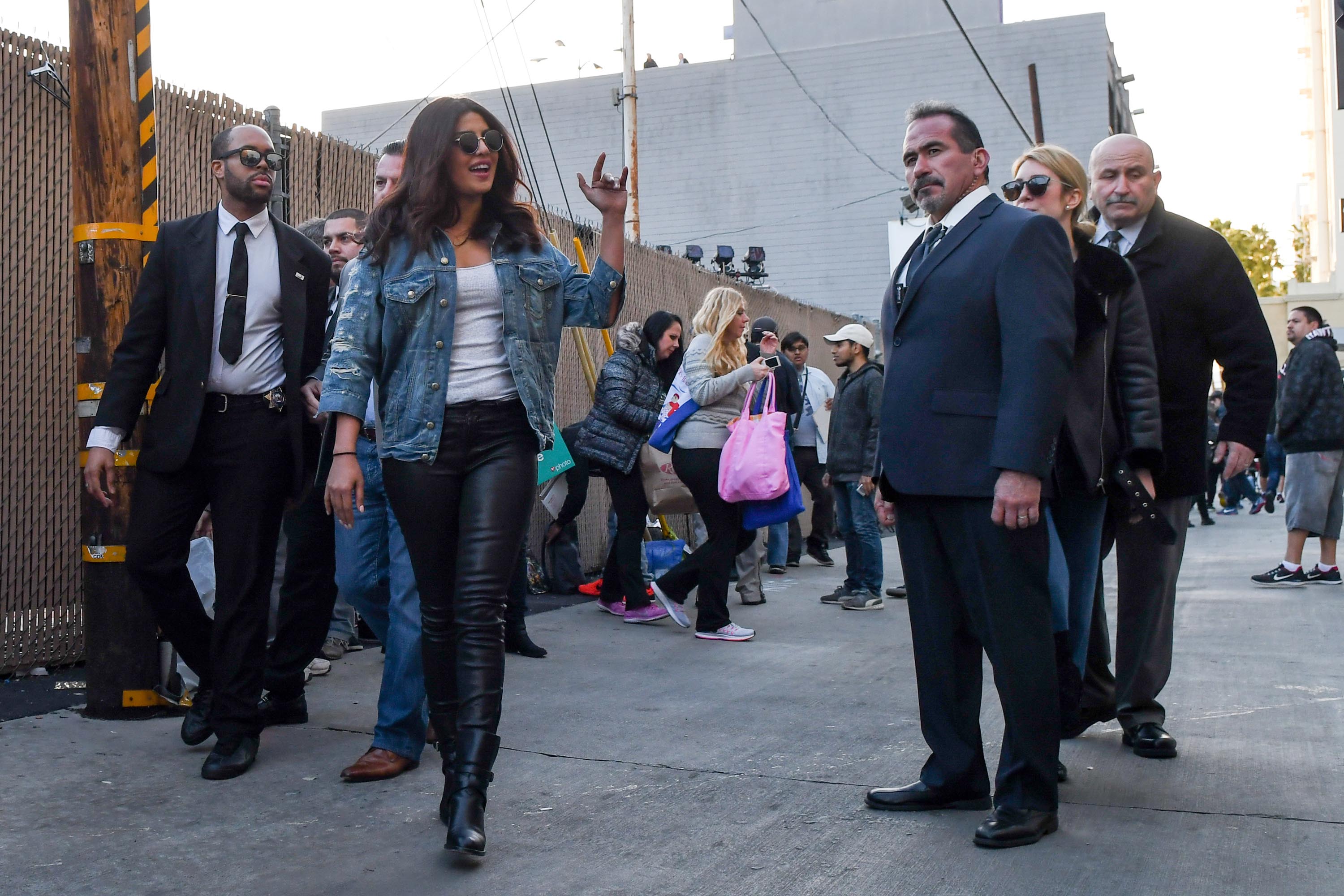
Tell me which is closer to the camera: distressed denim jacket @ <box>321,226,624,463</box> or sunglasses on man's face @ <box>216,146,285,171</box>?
distressed denim jacket @ <box>321,226,624,463</box>

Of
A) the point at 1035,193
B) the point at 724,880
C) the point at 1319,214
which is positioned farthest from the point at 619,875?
the point at 1319,214

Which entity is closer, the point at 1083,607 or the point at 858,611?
the point at 1083,607

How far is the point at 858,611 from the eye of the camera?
8383mm

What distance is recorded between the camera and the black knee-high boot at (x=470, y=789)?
10.5 feet

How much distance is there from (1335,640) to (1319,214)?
214ft

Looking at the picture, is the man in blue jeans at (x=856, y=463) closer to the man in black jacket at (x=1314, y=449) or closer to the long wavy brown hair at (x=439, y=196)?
the man in black jacket at (x=1314, y=449)

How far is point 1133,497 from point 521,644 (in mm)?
3355

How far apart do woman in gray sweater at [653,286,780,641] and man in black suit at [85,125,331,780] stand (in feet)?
10.2

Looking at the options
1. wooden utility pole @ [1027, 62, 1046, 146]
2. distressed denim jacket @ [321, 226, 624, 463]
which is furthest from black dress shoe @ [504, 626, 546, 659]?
wooden utility pole @ [1027, 62, 1046, 146]

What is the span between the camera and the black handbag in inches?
160

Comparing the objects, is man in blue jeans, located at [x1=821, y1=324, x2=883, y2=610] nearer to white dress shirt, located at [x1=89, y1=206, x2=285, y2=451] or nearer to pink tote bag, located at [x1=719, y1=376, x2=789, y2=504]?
pink tote bag, located at [x1=719, y1=376, x2=789, y2=504]

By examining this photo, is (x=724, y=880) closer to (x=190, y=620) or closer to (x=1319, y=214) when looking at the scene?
(x=190, y=620)

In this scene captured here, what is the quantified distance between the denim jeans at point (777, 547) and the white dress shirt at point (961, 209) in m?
6.98

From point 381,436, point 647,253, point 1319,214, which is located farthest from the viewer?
point 1319,214
